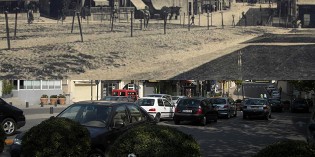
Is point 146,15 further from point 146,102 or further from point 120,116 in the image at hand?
point 120,116

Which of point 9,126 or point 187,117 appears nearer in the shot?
point 9,126

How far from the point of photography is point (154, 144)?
5.88 metres

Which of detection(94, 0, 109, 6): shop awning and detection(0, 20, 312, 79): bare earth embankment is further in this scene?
detection(94, 0, 109, 6): shop awning

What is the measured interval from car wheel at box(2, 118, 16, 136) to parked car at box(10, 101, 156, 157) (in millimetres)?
4832

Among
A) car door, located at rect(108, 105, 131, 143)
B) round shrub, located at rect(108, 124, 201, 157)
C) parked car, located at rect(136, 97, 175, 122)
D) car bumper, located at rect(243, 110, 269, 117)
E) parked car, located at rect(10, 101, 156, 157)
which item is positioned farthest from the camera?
car bumper, located at rect(243, 110, 269, 117)

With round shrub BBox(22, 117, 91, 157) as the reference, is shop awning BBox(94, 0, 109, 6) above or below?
above

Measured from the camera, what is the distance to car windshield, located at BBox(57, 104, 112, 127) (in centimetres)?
883

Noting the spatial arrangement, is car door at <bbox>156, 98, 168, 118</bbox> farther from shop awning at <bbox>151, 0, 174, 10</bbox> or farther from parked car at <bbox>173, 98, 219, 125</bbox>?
shop awning at <bbox>151, 0, 174, 10</bbox>

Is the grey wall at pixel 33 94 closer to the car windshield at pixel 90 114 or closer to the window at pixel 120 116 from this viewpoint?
the car windshield at pixel 90 114

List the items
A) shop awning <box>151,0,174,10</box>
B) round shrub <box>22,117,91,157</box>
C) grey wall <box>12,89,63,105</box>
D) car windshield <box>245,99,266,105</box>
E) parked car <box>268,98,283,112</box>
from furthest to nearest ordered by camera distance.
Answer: grey wall <box>12,89,63,105</box>, parked car <box>268,98,283,112</box>, car windshield <box>245,99,266,105</box>, shop awning <box>151,0,174,10</box>, round shrub <box>22,117,91,157</box>

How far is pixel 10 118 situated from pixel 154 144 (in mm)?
8760

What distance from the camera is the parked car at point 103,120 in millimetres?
8320

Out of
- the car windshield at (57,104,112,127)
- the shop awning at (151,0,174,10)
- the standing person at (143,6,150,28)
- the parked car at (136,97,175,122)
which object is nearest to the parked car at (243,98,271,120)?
the parked car at (136,97,175,122)

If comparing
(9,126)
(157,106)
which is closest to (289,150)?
(9,126)
